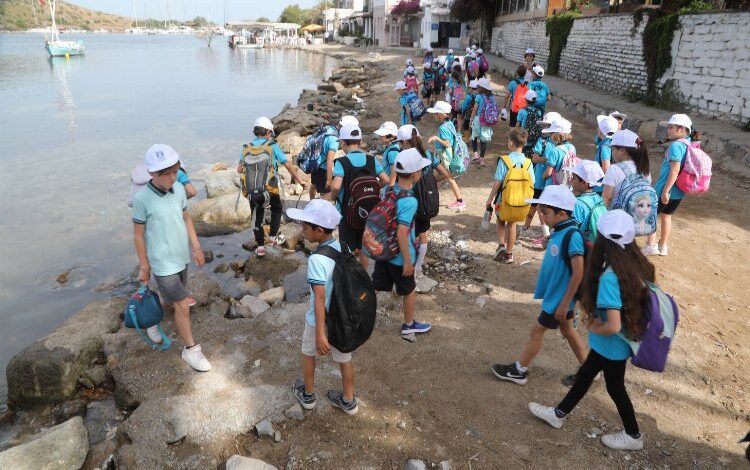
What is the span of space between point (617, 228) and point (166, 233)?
333 cm

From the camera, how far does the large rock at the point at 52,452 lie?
351 centimetres

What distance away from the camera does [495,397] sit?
3904 mm

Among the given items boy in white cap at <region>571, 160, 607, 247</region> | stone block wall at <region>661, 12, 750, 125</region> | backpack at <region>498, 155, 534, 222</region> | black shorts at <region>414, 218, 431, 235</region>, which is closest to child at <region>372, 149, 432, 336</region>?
black shorts at <region>414, 218, 431, 235</region>

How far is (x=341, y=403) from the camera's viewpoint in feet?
12.3

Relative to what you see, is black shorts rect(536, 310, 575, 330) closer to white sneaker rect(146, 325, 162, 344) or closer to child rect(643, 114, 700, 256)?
child rect(643, 114, 700, 256)

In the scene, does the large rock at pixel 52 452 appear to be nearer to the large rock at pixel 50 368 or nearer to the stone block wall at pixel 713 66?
the large rock at pixel 50 368

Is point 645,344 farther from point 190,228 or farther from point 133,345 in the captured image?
point 133,345

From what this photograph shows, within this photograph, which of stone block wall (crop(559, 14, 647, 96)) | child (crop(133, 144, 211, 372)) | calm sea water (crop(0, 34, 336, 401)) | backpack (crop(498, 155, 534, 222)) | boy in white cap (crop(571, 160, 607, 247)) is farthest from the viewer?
stone block wall (crop(559, 14, 647, 96))

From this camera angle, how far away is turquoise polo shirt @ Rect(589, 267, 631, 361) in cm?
282

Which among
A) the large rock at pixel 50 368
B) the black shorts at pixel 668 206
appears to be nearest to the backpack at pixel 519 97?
the black shorts at pixel 668 206

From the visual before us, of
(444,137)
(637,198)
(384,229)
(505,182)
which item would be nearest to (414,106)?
(444,137)

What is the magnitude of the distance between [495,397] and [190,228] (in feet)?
9.71

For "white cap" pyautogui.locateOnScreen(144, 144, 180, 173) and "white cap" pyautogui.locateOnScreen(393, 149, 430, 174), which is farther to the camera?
"white cap" pyautogui.locateOnScreen(393, 149, 430, 174)

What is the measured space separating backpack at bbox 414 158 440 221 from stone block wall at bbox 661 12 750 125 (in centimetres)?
998
